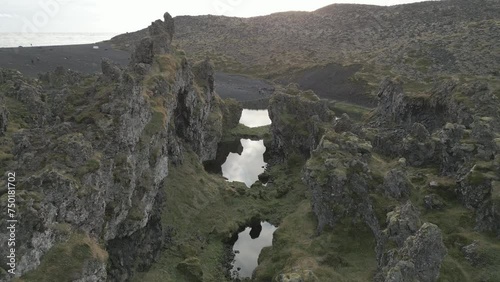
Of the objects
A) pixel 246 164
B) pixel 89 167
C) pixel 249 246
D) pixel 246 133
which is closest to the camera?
pixel 89 167

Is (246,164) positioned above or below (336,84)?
below

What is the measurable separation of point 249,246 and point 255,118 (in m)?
88.2

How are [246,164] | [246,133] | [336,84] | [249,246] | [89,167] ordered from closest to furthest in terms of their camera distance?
1. [89,167]
2. [249,246]
3. [246,164]
4. [246,133]
5. [336,84]

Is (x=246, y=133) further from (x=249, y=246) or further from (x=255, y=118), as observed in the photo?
(x=249, y=246)

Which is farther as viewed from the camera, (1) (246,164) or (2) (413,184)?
(1) (246,164)

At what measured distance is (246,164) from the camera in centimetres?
9962

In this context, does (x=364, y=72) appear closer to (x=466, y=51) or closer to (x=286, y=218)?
(x=466, y=51)

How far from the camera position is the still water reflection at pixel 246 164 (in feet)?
298

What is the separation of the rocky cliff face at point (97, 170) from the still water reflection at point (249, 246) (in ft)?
37.3

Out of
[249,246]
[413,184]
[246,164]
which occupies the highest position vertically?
[413,184]

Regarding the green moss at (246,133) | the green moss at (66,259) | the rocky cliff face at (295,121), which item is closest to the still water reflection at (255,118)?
the green moss at (246,133)

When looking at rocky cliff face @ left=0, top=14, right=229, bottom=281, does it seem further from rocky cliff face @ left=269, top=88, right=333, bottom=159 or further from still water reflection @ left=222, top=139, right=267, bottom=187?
rocky cliff face @ left=269, top=88, right=333, bottom=159

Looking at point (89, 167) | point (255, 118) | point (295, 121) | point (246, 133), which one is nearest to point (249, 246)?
point (89, 167)

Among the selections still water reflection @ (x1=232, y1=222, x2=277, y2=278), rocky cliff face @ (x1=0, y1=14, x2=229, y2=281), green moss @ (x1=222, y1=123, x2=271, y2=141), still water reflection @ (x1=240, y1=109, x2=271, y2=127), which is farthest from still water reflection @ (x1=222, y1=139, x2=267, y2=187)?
still water reflection @ (x1=240, y1=109, x2=271, y2=127)
